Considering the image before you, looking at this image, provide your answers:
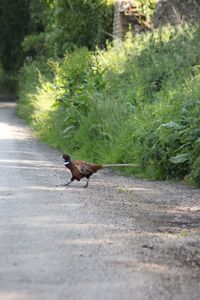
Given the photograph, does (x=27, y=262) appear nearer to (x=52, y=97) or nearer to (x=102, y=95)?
(x=102, y=95)

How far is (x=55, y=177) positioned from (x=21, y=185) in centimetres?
159

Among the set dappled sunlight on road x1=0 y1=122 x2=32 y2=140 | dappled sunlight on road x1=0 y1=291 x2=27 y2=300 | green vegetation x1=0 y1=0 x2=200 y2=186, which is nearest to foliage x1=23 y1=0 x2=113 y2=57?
green vegetation x1=0 y1=0 x2=200 y2=186

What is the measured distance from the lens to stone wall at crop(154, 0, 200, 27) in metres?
24.2

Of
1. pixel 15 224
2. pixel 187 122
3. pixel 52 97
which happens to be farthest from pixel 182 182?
pixel 52 97

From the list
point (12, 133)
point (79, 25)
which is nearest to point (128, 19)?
point (79, 25)

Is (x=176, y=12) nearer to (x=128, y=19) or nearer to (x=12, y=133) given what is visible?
(x=128, y=19)

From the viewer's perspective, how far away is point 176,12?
2389cm

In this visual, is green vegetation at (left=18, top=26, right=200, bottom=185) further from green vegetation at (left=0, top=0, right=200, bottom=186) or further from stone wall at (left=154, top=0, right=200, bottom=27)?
stone wall at (left=154, top=0, right=200, bottom=27)

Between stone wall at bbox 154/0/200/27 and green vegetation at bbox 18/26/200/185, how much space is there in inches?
84.7

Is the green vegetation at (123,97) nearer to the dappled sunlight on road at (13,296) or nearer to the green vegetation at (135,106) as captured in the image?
the green vegetation at (135,106)

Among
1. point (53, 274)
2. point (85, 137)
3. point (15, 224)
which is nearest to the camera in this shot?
point (53, 274)

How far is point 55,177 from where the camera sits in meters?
13.0

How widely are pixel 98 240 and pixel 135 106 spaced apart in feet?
31.4

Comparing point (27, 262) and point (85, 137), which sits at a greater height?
point (27, 262)
